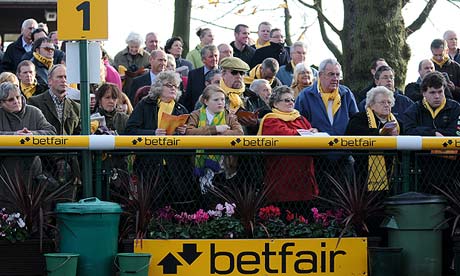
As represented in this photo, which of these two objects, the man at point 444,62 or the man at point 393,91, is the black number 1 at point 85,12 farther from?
the man at point 444,62

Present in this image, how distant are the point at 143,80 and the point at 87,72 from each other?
3698 mm

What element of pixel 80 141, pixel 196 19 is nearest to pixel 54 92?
pixel 80 141

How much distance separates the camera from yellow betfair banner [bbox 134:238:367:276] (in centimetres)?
1104

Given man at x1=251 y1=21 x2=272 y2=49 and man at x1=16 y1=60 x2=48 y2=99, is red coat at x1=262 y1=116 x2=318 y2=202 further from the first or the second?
man at x1=251 y1=21 x2=272 y2=49

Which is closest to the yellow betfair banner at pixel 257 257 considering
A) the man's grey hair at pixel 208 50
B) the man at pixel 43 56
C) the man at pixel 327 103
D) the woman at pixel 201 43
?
the man at pixel 327 103

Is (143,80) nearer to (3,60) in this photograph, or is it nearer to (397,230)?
(3,60)

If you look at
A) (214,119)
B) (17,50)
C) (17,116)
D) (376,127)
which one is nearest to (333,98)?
(376,127)

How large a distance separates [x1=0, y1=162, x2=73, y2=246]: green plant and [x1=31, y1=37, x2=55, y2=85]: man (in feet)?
14.6

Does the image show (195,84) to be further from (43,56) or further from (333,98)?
(333,98)

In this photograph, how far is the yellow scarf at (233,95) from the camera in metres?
12.9

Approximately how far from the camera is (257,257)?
11141mm

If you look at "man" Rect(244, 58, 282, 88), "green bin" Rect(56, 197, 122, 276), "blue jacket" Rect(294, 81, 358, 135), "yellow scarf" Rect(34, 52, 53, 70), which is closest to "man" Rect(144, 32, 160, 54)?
"yellow scarf" Rect(34, 52, 53, 70)

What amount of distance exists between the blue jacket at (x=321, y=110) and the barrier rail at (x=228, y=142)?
1.40 m

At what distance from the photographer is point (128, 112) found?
523 inches
